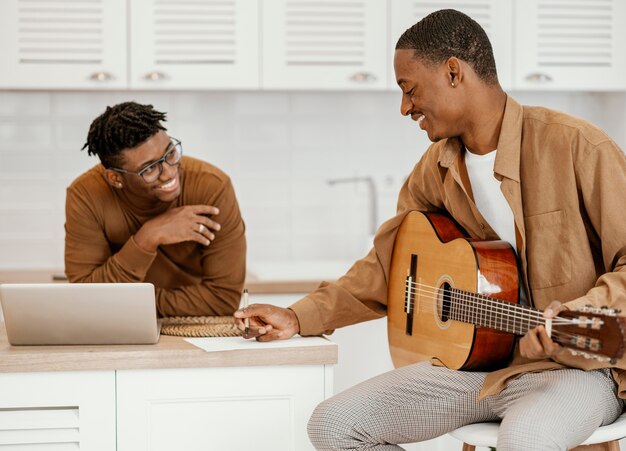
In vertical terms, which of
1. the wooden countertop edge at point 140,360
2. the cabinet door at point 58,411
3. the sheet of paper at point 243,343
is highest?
the sheet of paper at point 243,343

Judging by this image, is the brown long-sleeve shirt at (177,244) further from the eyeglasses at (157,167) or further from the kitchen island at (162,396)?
the kitchen island at (162,396)

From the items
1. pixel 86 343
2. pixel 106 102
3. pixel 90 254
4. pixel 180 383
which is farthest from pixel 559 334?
pixel 106 102

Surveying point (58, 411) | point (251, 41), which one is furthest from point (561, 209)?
point (251, 41)

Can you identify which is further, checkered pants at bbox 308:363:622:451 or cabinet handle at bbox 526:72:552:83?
cabinet handle at bbox 526:72:552:83

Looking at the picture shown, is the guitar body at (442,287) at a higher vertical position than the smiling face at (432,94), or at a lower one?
lower

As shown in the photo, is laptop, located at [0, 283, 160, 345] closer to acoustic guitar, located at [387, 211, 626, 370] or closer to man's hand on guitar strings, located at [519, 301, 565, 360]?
acoustic guitar, located at [387, 211, 626, 370]

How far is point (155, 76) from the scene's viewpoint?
353cm

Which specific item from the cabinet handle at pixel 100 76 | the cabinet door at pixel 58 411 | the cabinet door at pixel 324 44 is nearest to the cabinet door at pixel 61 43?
the cabinet handle at pixel 100 76

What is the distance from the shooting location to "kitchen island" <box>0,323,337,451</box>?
1.94 metres

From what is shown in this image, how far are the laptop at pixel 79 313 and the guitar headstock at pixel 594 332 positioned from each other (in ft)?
2.81

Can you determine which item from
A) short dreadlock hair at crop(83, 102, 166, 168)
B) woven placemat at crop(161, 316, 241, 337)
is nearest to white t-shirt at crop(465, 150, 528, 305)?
woven placemat at crop(161, 316, 241, 337)

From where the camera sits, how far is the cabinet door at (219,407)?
1.97 m

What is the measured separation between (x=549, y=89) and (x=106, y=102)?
1.85 metres

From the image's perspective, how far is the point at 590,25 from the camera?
3.78 metres
